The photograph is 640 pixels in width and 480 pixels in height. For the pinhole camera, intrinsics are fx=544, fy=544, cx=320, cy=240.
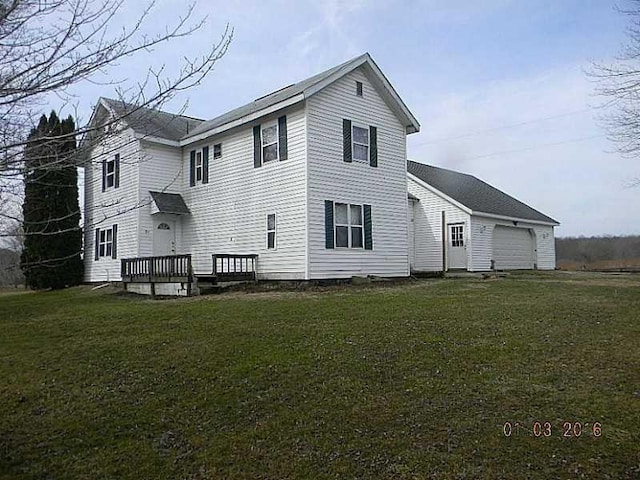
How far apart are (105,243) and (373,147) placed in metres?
11.2

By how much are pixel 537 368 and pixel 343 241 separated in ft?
33.0

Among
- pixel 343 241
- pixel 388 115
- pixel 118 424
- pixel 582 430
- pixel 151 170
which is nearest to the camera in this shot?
pixel 582 430

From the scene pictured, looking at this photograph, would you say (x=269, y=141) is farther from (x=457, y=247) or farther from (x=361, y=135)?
(x=457, y=247)

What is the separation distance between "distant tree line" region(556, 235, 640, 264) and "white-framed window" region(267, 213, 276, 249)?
34827mm

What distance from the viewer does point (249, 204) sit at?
54.9ft

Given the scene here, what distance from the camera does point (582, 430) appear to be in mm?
4496

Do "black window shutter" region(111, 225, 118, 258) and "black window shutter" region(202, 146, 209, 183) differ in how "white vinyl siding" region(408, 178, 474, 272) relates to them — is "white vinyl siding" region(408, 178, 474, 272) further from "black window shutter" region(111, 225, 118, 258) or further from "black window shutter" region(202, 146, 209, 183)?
"black window shutter" region(111, 225, 118, 258)

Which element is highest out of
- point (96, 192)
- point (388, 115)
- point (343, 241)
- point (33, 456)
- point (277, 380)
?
point (388, 115)

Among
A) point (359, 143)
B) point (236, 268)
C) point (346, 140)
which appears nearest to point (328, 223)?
point (346, 140)

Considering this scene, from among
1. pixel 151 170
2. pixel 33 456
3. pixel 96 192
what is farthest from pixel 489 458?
pixel 96 192

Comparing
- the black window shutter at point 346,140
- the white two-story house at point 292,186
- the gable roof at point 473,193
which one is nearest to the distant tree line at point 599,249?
the gable roof at point 473,193

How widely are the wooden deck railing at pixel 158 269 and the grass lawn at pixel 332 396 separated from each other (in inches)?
209

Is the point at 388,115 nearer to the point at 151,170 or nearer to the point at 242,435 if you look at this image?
the point at 151,170

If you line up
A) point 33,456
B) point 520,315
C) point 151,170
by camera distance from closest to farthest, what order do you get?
point 33,456
point 520,315
point 151,170
